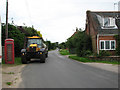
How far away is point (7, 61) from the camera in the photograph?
52.4 feet

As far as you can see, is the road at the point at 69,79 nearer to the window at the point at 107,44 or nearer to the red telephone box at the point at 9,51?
the red telephone box at the point at 9,51

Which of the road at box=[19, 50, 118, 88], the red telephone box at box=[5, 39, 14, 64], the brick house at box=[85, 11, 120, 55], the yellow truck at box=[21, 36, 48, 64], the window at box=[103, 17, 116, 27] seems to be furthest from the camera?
the window at box=[103, 17, 116, 27]

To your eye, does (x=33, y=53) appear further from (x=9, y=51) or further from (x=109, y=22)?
(x=109, y=22)

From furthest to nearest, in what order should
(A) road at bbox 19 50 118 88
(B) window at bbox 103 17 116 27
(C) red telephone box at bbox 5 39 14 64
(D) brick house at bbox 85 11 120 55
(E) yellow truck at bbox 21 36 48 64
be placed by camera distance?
1. (B) window at bbox 103 17 116 27
2. (D) brick house at bbox 85 11 120 55
3. (E) yellow truck at bbox 21 36 48 64
4. (C) red telephone box at bbox 5 39 14 64
5. (A) road at bbox 19 50 118 88

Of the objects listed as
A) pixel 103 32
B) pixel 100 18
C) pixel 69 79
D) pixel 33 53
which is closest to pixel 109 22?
pixel 100 18

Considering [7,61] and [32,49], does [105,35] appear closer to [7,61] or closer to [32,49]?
[32,49]

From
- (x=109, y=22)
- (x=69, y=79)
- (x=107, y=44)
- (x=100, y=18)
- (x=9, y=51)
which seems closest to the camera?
(x=69, y=79)

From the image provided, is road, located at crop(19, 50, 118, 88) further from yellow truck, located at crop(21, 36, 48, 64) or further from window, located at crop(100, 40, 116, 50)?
window, located at crop(100, 40, 116, 50)

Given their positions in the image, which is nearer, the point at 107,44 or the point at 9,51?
the point at 9,51

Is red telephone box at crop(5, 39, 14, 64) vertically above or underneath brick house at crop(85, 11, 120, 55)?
underneath

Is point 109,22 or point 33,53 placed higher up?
point 109,22

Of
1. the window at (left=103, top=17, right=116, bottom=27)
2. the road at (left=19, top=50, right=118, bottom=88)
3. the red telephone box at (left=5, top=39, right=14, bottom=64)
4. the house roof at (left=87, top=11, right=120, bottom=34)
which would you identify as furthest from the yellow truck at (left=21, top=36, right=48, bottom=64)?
the window at (left=103, top=17, right=116, bottom=27)

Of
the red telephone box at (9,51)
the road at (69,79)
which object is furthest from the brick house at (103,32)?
the road at (69,79)

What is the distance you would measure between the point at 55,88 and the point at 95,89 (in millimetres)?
1591
